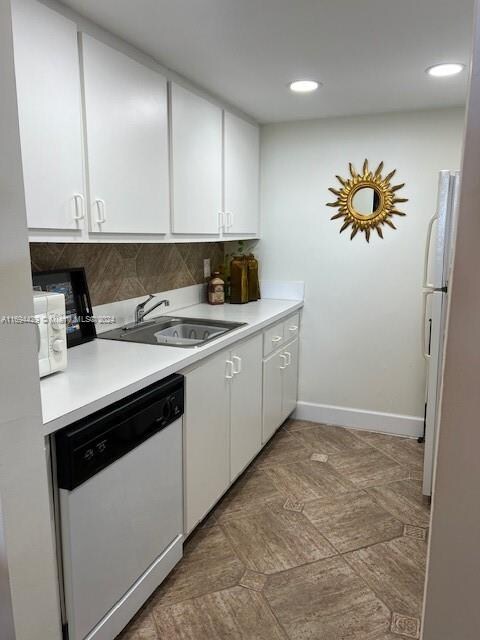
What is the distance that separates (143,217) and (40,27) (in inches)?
31.8

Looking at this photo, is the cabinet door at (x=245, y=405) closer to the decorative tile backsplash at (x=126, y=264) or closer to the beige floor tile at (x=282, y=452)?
the beige floor tile at (x=282, y=452)

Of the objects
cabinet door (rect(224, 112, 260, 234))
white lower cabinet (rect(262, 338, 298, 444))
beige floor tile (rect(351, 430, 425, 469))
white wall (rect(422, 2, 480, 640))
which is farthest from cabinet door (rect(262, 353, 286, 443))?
white wall (rect(422, 2, 480, 640))

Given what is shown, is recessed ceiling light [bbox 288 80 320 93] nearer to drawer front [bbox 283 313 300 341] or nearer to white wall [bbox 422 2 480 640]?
drawer front [bbox 283 313 300 341]

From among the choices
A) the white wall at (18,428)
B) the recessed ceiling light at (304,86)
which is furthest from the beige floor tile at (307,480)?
the recessed ceiling light at (304,86)

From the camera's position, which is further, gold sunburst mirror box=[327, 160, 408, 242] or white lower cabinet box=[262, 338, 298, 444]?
gold sunburst mirror box=[327, 160, 408, 242]

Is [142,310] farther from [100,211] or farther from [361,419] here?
[361,419]

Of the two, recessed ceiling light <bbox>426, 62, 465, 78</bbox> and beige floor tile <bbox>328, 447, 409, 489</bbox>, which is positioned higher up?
recessed ceiling light <bbox>426, 62, 465, 78</bbox>

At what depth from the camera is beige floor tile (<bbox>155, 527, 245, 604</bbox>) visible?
1.90 metres

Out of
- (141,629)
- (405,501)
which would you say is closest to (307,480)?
(405,501)

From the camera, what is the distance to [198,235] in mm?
2643

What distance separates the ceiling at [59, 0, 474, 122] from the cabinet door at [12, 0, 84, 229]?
6.4 inches

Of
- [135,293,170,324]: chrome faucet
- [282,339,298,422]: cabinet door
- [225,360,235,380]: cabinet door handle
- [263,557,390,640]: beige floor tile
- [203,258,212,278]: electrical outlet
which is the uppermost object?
[203,258,212,278]: electrical outlet

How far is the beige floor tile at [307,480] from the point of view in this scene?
8.64ft

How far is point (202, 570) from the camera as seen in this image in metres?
2.02
